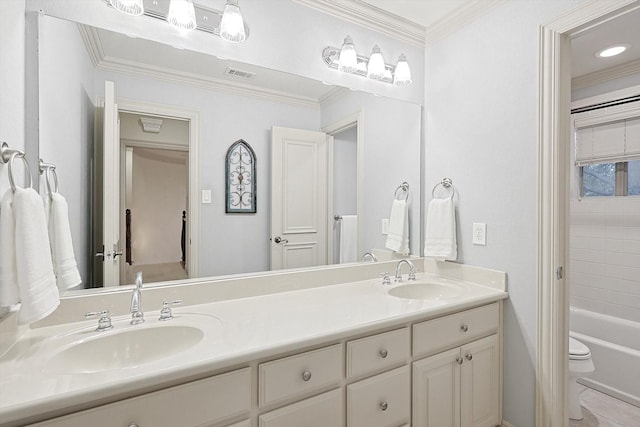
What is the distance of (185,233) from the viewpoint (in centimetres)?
151

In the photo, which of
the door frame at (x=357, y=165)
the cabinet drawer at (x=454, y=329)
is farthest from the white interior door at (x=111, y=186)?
the cabinet drawer at (x=454, y=329)

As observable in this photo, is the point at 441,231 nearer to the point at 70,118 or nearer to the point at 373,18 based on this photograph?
the point at 373,18

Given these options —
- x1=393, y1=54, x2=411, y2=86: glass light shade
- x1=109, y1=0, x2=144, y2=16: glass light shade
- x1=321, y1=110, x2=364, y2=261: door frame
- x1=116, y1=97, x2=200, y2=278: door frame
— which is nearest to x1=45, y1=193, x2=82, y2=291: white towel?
x1=116, y1=97, x2=200, y2=278: door frame

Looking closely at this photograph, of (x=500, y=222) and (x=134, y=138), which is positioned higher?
(x=134, y=138)

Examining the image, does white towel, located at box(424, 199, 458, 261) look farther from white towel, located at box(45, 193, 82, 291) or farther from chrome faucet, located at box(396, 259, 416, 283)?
white towel, located at box(45, 193, 82, 291)

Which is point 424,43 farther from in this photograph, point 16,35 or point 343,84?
point 16,35

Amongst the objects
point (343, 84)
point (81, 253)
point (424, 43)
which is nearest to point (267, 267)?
point (81, 253)

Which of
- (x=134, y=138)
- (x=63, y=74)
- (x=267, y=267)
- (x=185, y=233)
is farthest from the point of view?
(x=267, y=267)

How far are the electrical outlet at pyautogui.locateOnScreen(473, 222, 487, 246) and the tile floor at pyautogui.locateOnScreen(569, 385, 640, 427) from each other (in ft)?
3.97

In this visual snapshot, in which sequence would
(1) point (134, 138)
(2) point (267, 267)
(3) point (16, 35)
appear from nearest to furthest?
(3) point (16, 35), (1) point (134, 138), (2) point (267, 267)

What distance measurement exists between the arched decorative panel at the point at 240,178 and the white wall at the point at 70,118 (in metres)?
0.56

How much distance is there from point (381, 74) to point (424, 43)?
0.50 metres

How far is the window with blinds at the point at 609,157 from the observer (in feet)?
8.44

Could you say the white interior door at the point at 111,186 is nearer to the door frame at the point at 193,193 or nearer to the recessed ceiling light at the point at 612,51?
the door frame at the point at 193,193
